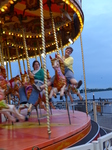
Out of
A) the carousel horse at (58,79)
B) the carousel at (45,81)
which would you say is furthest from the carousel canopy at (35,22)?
the carousel horse at (58,79)

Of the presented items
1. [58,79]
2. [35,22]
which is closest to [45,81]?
[58,79]

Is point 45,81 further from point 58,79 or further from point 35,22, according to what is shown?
point 35,22

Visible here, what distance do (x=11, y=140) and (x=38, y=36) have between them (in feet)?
20.2

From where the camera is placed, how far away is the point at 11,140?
353 cm

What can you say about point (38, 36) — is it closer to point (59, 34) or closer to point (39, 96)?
point (59, 34)

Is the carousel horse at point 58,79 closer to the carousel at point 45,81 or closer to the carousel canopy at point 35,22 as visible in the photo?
the carousel at point 45,81

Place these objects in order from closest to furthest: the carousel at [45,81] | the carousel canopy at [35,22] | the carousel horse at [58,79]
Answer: the carousel at [45,81] < the carousel horse at [58,79] < the carousel canopy at [35,22]

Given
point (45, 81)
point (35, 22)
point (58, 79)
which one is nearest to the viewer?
point (45, 81)

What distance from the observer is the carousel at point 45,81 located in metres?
3.52

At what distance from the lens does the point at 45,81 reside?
11.6 feet

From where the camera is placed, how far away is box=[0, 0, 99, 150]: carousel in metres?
3.52

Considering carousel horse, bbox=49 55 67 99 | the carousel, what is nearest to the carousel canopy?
the carousel

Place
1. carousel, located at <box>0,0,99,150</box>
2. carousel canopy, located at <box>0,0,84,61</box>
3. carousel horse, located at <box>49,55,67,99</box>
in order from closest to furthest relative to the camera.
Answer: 1. carousel, located at <box>0,0,99,150</box>
2. carousel horse, located at <box>49,55,67,99</box>
3. carousel canopy, located at <box>0,0,84,61</box>

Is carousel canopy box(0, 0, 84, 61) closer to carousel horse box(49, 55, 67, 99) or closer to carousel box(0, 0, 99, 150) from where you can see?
carousel box(0, 0, 99, 150)
